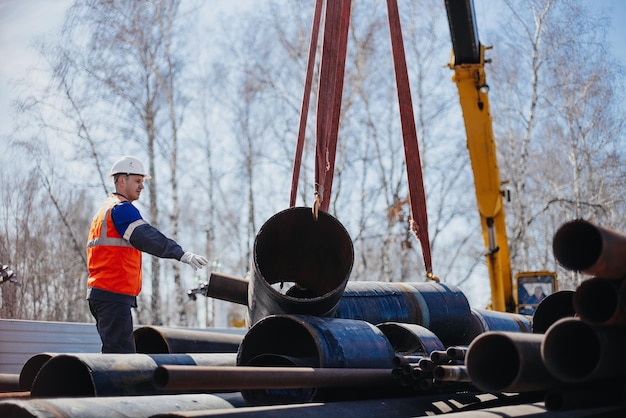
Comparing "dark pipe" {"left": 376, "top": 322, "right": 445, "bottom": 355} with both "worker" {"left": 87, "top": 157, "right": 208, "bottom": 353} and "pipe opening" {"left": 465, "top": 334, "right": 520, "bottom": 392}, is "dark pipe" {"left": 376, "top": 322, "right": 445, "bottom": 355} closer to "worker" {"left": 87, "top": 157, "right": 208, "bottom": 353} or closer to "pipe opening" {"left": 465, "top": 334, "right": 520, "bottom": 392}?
"worker" {"left": 87, "top": 157, "right": 208, "bottom": 353}

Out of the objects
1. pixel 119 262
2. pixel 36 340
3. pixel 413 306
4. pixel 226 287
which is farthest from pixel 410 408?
pixel 36 340

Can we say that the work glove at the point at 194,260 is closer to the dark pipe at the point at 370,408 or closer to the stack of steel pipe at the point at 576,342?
the dark pipe at the point at 370,408

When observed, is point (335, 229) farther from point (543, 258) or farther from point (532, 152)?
point (543, 258)

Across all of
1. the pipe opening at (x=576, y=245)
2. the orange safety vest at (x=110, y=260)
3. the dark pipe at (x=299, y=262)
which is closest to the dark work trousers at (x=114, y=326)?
the orange safety vest at (x=110, y=260)

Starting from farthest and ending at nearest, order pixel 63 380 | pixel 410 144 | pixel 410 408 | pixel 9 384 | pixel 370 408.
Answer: pixel 410 144 → pixel 9 384 → pixel 63 380 → pixel 410 408 → pixel 370 408

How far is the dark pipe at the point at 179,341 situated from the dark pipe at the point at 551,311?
2.05 meters

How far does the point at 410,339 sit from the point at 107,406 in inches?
86.6

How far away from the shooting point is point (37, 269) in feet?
60.0

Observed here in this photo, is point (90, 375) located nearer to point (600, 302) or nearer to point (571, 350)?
point (571, 350)

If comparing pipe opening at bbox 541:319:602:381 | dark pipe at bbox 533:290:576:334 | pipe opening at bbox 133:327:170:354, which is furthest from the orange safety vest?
pipe opening at bbox 541:319:602:381

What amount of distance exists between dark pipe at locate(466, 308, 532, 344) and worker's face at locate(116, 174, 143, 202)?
2.66 m

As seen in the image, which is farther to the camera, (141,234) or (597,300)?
(141,234)

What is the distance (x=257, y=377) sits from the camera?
3.13 meters

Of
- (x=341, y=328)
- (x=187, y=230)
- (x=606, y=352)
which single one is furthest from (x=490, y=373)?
(x=187, y=230)
